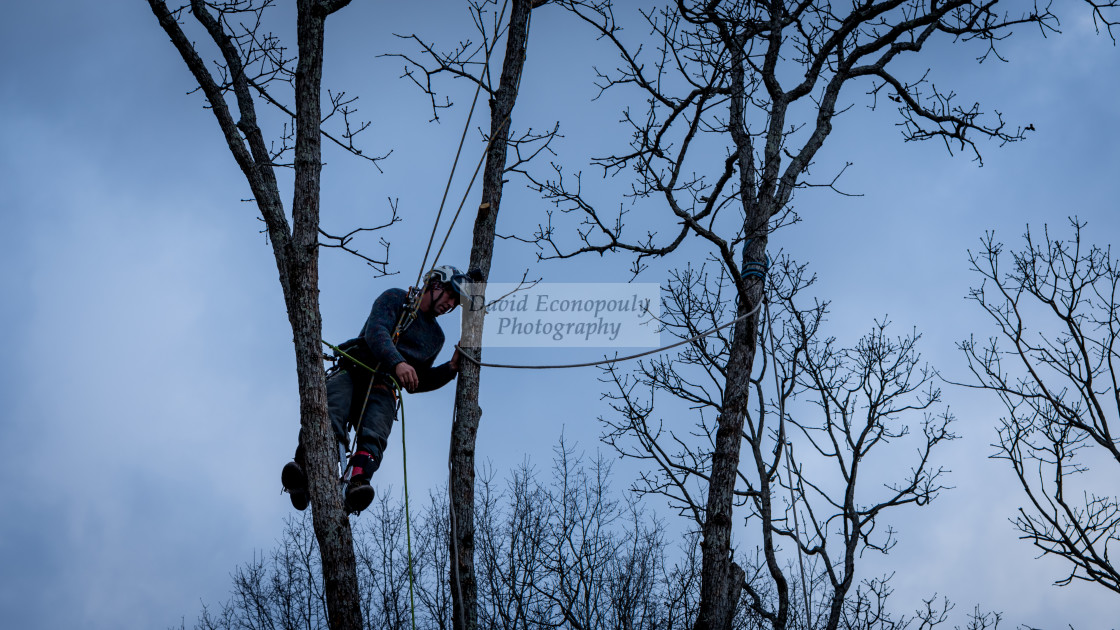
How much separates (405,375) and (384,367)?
0.56 ft

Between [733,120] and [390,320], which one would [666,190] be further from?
[390,320]

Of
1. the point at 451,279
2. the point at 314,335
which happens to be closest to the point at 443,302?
the point at 451,279

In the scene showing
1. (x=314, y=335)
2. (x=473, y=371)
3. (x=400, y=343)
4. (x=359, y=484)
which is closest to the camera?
(x=314, y=335)

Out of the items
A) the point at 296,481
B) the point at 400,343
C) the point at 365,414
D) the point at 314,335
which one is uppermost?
the point at 400,343

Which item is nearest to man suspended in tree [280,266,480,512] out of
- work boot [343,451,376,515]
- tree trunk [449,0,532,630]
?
work boot [343,451,376,515]

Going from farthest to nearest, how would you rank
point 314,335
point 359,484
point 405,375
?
point 405,375, point 359,484, point 314,335

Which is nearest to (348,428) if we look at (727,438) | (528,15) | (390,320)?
(390,320)

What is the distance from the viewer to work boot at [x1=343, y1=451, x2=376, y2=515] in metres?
4.55

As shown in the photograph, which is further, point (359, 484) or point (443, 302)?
point (443, 302)

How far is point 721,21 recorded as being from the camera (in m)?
5.66

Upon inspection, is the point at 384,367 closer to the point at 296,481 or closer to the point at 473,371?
the point at 473,371

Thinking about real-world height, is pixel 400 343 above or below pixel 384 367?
above

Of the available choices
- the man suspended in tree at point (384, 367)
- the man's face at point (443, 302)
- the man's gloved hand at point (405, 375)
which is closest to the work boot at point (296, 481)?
the man suspended in tree at point (384, 367)

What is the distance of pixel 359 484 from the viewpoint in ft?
15.1
